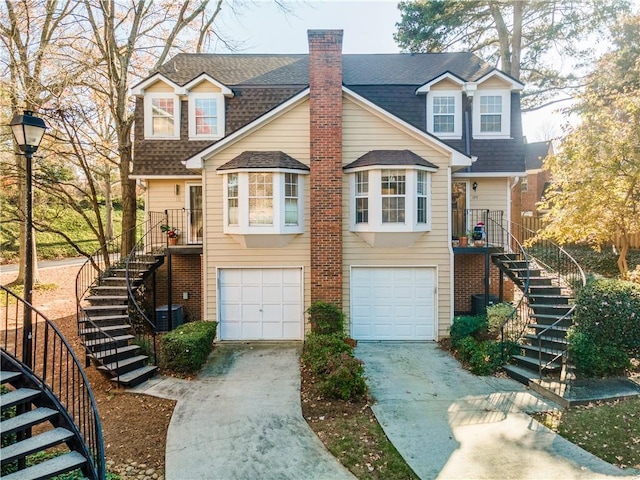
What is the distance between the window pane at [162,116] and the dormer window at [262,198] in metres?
4.12

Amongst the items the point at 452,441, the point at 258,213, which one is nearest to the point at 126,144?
the point at 258,213

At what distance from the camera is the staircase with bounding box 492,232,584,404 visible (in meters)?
8.00

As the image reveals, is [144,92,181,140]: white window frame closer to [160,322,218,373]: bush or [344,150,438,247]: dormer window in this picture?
[344,150,438,247]: dormer window

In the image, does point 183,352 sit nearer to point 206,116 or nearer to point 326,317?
point 326,317

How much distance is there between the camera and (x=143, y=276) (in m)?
11.3

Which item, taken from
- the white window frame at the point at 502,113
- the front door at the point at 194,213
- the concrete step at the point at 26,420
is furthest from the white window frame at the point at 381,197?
the concrete step at the point at 26,420

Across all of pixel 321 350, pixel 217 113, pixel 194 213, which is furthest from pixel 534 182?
pixel 321 350

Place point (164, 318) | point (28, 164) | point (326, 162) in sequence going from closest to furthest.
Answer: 1. point (28, 164)
2. point (326, 162)
3. point (164, 318)

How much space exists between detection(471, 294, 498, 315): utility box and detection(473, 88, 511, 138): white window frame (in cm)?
549

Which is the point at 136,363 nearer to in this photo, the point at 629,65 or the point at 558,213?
the point at 558,213

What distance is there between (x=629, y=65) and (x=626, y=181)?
1119 cm

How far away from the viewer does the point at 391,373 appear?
8.81m

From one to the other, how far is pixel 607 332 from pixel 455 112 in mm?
8262

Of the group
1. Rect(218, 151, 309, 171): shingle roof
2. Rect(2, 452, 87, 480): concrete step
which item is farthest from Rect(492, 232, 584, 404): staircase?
Rect(2, 452, 87, 480): concrete step
